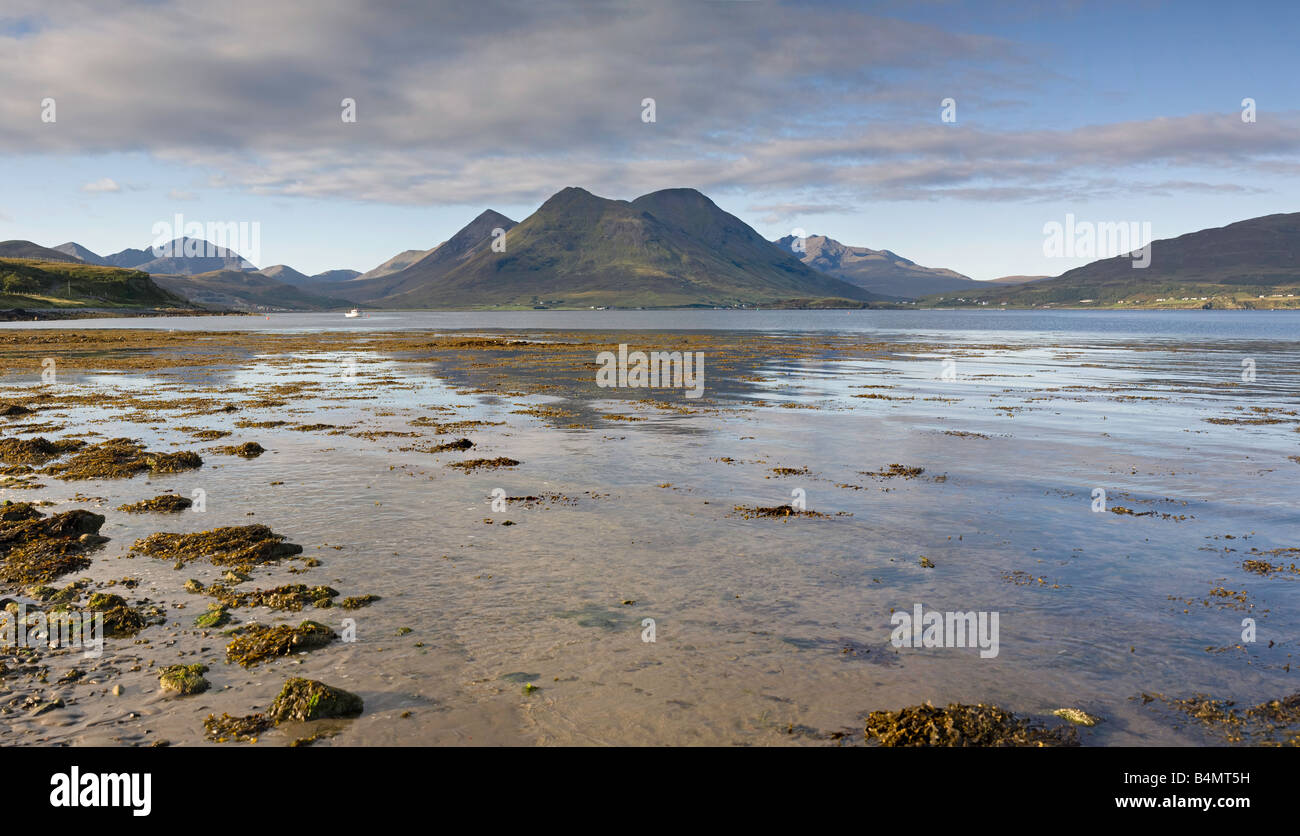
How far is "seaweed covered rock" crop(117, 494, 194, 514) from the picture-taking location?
60.6ft

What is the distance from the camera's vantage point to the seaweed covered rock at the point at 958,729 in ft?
28.5

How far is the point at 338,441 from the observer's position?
94.3 ft

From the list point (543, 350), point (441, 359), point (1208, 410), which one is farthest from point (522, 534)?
point (543, 350)

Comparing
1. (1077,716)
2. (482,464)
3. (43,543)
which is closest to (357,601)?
(43,543)

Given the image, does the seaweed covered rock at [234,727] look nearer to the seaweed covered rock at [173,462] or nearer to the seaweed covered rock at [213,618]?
the seaweed covered rock at [213,618]

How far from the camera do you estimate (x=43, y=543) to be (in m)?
15.3

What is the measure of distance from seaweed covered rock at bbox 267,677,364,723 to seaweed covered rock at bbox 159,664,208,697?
4.33 feet

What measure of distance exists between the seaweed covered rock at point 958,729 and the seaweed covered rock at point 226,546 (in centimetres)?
1239

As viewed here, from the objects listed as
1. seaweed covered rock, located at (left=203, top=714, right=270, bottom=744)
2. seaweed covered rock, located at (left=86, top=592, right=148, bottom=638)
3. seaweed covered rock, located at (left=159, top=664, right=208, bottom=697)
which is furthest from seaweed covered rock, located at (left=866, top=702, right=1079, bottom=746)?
seaweed covered rock, located at (left=86, top=592, right=148, bottom=638)

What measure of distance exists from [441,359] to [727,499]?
62001 mm

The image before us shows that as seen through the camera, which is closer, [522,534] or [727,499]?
[522,534]

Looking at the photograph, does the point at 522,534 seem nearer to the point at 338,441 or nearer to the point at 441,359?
the point at 338,441

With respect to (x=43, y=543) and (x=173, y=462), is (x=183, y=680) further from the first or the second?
(x=173, y=462)

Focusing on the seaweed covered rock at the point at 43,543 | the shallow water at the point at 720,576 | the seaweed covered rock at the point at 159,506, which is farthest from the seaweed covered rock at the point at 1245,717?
the seaweed covered rock at the point at 159,506
